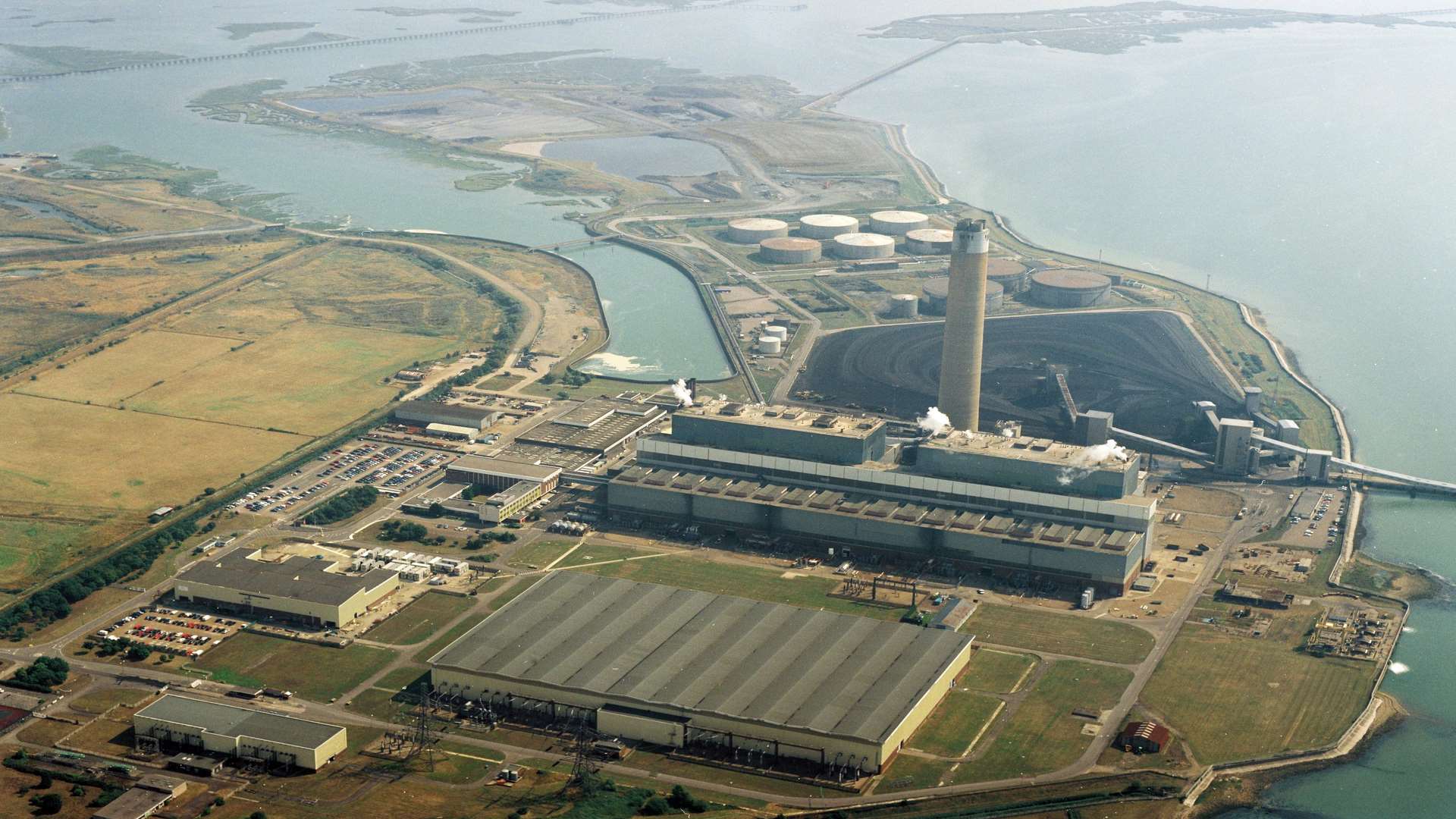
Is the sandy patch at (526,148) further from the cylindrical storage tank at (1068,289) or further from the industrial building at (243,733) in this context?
the industrial building at (243,733)

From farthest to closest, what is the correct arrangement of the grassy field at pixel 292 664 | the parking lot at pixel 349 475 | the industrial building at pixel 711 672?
the parking lot at pixel 349 475, the grassy field at pixel 292 664, the industrial building at pixel 711 672

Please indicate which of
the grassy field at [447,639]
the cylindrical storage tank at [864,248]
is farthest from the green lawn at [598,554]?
the cylindrical storage tank at [864,248]

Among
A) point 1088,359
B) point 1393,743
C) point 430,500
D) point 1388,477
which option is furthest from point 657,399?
point 1393,743

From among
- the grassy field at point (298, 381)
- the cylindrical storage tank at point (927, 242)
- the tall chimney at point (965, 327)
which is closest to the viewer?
the tall chimney at point (965, 327)

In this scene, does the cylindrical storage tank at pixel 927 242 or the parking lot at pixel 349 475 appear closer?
the parking lot at pixel 349 475

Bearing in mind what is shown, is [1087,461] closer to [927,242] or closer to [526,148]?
[927,242]

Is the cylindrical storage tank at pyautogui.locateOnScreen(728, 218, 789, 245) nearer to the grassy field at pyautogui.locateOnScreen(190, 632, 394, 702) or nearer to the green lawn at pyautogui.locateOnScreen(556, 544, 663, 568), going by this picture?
the green lawn at pyautogui.locateOnScreen(556, 544, 663, 568)

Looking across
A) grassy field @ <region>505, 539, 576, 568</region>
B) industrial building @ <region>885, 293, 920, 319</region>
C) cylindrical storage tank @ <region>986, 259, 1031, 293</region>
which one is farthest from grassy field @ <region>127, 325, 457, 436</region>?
cylindrical storage tank @ <region>986, 259, 1031, 293</region>
